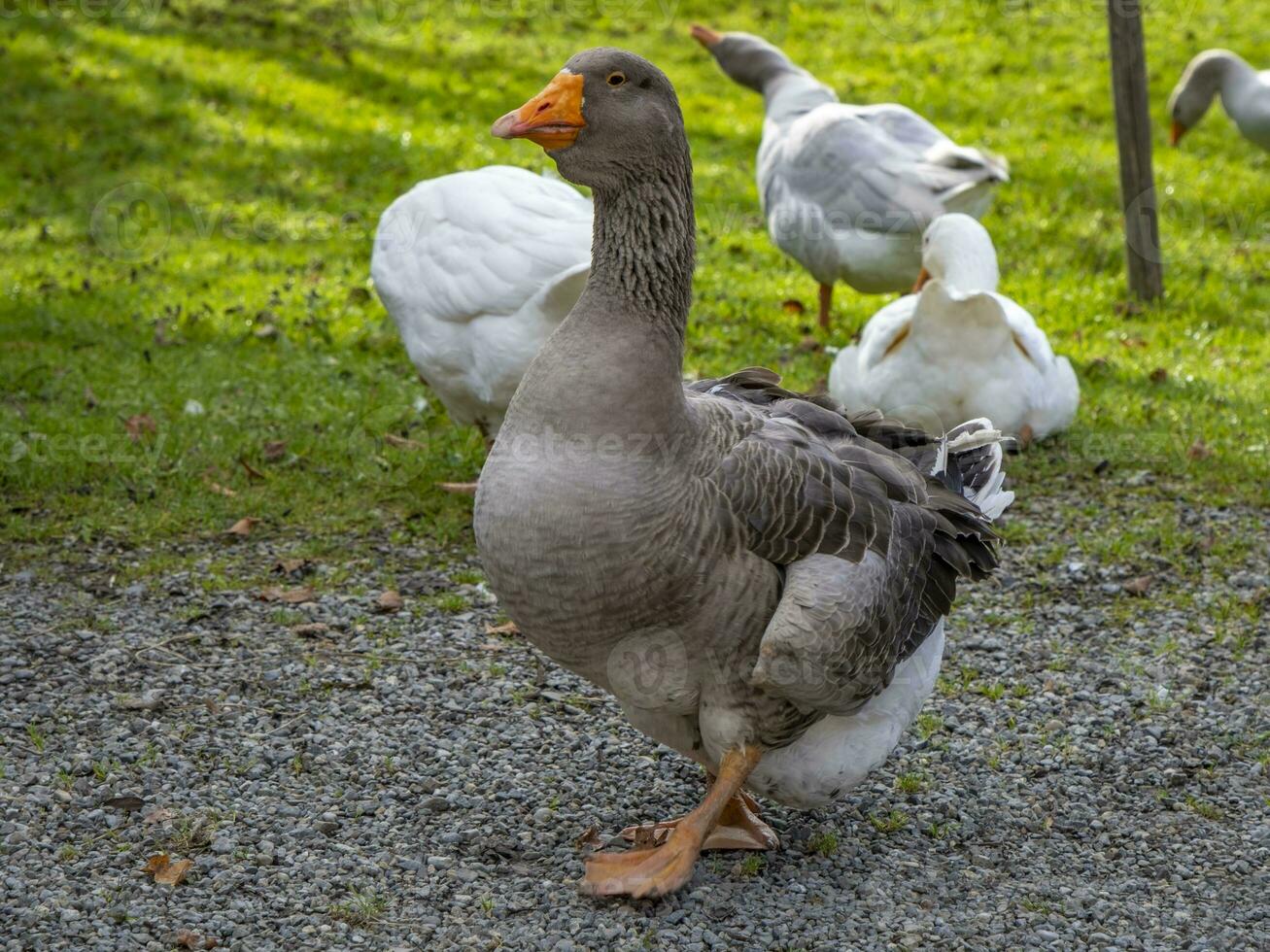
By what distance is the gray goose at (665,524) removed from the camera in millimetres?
3424

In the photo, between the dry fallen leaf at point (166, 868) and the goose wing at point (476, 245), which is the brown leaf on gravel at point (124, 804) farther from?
the goose wing at point (476, 245)

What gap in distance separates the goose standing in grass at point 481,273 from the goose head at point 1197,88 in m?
6.21

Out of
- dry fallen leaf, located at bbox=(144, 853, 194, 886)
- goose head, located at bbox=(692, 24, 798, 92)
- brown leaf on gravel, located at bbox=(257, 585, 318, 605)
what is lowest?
brown leaf on gravel, located at bbox=(257, 585, 318, 605)

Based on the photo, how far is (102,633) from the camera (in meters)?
5.25

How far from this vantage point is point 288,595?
223 inches

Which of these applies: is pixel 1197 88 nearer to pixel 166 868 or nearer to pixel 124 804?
pixel 124 804

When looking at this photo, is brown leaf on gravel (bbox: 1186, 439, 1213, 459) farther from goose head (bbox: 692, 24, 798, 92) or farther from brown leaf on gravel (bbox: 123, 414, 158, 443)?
brown leaf on gravel (bbox: 123, 414, 158, 443)

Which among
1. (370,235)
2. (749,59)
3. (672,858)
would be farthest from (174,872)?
(749,59)

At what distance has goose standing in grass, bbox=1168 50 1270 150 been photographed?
979 cm

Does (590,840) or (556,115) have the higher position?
(556,115)

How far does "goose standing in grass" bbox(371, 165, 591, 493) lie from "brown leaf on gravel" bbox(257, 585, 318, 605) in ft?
3.48

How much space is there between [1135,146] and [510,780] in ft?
22.7

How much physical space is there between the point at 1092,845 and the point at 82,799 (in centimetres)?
309

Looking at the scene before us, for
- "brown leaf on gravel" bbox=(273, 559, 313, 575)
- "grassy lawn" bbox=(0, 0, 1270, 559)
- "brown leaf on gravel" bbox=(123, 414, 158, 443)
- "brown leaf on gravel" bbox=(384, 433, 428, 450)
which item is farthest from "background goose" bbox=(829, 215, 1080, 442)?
"brown leaf on gravel" bbox=(123, 414, 158, 443)
